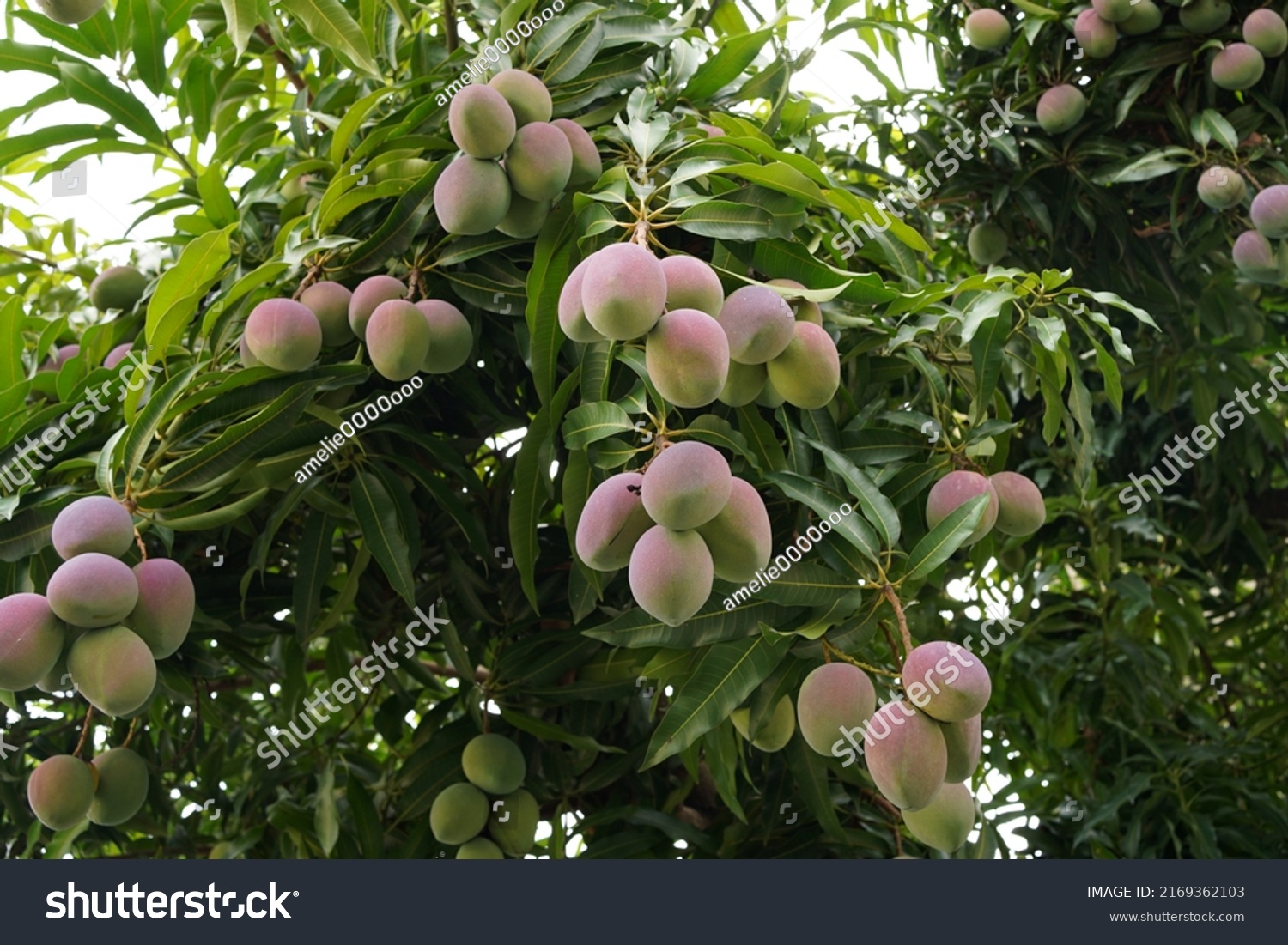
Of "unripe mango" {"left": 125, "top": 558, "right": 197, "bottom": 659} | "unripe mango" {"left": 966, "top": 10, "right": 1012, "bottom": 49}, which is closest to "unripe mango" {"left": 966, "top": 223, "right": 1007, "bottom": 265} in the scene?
"unripe mango" {"left": 966, "top": 10, "right": 1012, "bottom": 49}

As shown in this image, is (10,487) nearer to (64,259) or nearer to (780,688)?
(780,688)

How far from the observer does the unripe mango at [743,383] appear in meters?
1.28

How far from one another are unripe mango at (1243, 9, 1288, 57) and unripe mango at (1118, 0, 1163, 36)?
0.17m

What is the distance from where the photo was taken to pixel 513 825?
5.94 ft

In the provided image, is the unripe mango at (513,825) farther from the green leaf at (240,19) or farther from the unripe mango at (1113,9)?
the unripe mango at (1113,9)

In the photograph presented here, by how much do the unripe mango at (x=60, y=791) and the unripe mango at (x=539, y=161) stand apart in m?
0.94

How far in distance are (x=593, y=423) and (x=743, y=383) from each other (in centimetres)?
17

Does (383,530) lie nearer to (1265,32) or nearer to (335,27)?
(335,27)

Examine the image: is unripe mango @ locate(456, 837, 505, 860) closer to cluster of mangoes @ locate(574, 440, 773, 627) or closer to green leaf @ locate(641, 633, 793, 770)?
green leaf @ locate(641, 633, 793, 770)

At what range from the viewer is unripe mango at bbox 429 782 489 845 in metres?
1.74

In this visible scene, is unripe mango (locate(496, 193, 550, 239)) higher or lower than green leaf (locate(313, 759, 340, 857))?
higher

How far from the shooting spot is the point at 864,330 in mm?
1531

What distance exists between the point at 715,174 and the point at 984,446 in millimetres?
499

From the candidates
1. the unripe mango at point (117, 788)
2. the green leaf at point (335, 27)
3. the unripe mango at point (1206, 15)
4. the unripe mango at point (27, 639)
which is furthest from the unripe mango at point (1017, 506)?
the unripe mango at point (1206, 15)
